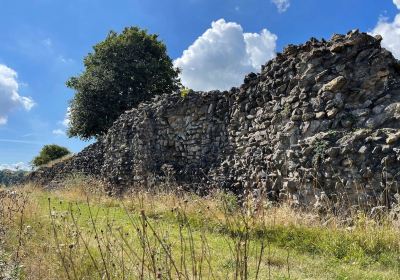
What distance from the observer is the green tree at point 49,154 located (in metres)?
32.6

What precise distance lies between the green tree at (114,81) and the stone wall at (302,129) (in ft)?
41.1

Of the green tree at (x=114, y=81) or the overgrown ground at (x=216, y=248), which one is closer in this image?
the overgrown ground at (x=216, y=248)

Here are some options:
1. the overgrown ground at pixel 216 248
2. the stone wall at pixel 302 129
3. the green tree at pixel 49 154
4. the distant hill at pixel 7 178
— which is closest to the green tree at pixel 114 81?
the distant hill at pixel 7 178

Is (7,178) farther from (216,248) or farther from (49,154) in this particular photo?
(216,248)

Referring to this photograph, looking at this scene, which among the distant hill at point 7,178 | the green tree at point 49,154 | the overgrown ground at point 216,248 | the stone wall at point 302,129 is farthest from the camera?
the green tree at point 49,154

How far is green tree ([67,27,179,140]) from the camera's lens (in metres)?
26.1

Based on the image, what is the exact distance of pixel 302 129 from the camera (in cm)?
898

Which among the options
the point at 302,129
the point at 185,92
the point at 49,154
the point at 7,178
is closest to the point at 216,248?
the point at 302,129

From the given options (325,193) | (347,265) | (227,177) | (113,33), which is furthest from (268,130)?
(113,33)

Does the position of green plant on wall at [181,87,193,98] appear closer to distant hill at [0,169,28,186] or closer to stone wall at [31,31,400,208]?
stone wall at [31,31,400,208]

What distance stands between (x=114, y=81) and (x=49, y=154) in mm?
11124

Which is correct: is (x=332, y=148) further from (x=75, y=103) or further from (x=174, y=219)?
(x=75, y=103)

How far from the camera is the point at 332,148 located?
309 inches

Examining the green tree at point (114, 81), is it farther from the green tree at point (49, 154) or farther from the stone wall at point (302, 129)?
the stone wall at point (302, 129)
